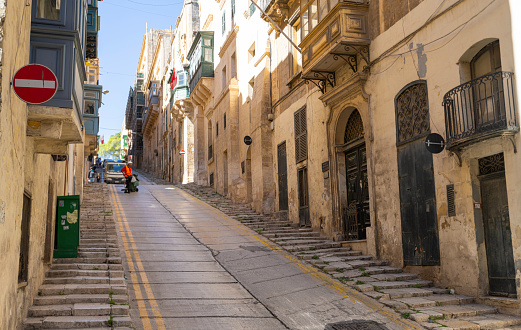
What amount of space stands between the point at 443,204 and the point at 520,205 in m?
2.23

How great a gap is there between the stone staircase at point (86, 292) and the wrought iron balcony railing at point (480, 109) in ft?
22.4

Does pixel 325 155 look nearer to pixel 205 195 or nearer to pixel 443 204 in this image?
pixel 443 204

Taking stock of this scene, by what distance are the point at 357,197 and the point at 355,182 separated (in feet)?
1.55

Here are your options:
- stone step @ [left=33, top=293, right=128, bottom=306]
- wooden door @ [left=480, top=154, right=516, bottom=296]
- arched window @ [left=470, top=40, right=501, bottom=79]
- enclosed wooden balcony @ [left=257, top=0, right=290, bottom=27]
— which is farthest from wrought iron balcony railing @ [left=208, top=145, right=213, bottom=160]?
wooden door @ [left=480, top=154, right=516, bottom=296]

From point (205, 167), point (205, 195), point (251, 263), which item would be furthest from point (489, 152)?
point (205, 167)

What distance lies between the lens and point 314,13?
15.8 metres

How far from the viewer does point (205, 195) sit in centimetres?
2994

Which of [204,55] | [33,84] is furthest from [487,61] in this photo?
[204,55]

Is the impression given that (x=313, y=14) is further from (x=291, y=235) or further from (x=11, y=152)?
(x=11, y=152)

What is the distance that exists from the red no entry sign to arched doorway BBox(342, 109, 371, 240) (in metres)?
9.78

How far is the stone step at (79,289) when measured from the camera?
9703mm

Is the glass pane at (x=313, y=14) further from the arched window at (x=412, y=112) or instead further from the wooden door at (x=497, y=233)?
the wooden door at (x=497, y=233)

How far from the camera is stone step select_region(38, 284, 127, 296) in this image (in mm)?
9703

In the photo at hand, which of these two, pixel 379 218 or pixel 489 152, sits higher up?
pixel 489 152
